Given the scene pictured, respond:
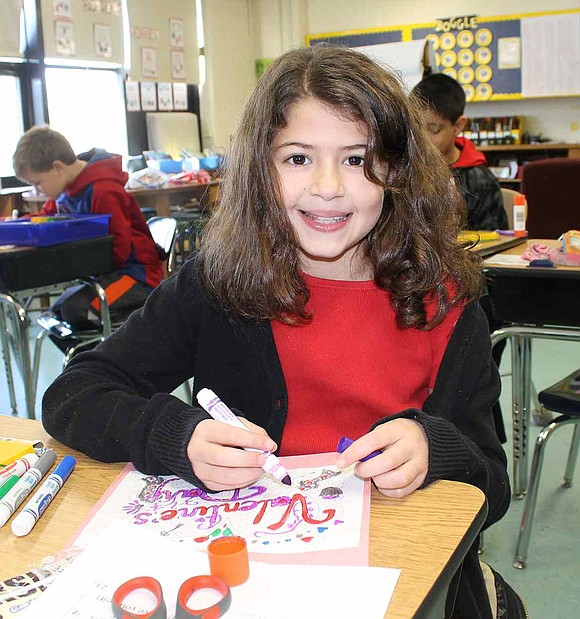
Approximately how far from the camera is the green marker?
810mm

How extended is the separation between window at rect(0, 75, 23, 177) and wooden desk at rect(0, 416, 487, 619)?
461 centimetres

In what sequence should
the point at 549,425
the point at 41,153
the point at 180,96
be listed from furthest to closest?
the point at 180,96 < the point at 41,153 < the point at 549,425

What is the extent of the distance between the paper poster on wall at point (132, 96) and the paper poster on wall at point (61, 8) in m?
0.79

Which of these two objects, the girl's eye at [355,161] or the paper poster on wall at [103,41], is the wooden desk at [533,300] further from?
the paper poster on wall at [103,41]

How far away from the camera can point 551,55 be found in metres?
6.08

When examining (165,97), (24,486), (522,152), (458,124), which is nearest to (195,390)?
(24,486)

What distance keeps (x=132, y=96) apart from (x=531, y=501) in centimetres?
495

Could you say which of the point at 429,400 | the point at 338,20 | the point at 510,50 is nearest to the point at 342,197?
the point at 429,400

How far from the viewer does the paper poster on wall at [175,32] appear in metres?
6.25

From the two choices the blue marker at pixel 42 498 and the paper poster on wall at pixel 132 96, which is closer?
the blue marker at pixel 42 498

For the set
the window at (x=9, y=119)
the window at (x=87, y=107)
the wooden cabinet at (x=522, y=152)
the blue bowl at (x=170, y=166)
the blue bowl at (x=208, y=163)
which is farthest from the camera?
the wooden cabinet at (x=522, y=152)

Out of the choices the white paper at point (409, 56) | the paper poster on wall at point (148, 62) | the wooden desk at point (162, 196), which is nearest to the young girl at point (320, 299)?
the wooden desk at point (162, 196)

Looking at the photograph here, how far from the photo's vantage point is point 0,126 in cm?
499

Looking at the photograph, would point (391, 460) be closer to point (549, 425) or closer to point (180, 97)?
point (549, 425)
